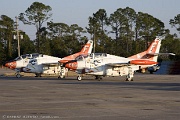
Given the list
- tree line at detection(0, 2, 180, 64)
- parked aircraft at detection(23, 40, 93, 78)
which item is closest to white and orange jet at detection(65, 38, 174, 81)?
parked aircraft at detection(23, 40, 93, 78)

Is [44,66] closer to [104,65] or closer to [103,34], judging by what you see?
[104,65]

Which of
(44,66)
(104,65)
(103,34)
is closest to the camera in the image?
(104,65)

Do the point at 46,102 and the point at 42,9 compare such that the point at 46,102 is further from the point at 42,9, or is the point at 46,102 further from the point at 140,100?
the point at 42,9

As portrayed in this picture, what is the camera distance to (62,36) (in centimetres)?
10588

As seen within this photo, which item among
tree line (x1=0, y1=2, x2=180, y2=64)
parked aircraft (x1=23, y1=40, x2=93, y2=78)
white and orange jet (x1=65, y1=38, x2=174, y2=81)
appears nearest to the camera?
white and orange jet (x1=65, y1=38, x2=174, y2=81)

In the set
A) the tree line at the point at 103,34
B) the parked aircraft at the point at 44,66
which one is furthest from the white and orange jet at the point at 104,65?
the tree line at the point at 103,34

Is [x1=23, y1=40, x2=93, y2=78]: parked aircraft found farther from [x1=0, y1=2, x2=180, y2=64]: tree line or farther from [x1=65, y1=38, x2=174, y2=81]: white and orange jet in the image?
[x1=0, y1=2, x2=180, y2=64]: tree line

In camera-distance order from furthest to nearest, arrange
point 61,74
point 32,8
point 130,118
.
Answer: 1. point 32,8
2. point 61,74
3. point 130,118

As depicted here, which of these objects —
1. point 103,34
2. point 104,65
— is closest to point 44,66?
point 104,65

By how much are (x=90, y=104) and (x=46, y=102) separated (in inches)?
74.2

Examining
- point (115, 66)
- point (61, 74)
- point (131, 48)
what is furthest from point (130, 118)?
point (131, 48)

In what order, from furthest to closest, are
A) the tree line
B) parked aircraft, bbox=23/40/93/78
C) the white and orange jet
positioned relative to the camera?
the tree line → parked aircraft, bbox=23/40/93/78 → the white and orange jet

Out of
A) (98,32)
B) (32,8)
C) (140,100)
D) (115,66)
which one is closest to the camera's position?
(140,100)

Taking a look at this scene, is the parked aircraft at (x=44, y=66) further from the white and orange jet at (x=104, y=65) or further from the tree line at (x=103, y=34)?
the tree line at (x=103, y=34)
